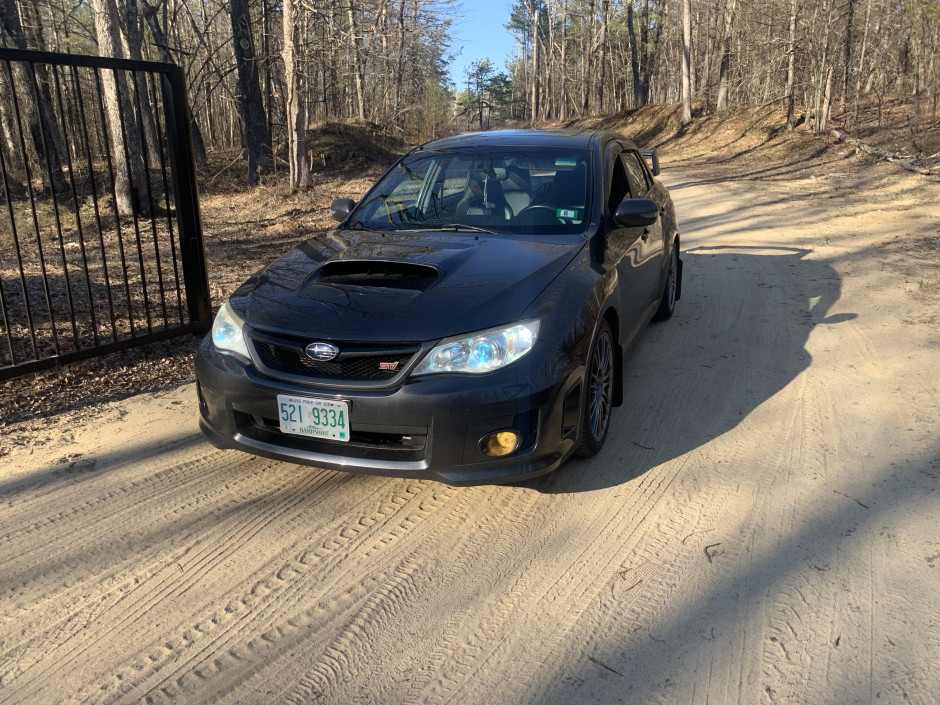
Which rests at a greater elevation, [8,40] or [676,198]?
[8,40]

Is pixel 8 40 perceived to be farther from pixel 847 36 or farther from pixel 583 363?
pixel 847 36

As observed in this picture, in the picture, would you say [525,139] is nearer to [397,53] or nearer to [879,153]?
[879,153]

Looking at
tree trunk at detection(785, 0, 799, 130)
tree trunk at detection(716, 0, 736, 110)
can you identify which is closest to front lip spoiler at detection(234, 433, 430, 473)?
tree trunk at detection(785, 0, 799, 130)

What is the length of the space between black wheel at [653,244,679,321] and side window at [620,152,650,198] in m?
0.79

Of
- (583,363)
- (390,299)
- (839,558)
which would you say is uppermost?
(390,299)

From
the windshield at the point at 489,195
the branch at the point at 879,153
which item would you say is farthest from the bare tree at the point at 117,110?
the branch at the point at 879,153

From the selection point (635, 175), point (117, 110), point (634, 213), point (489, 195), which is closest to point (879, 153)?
point (635, 175)

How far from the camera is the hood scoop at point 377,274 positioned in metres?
3.54

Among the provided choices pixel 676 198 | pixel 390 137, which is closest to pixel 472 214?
pixel 676 198

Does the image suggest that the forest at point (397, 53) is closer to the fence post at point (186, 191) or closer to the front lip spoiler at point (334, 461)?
the fence post at point (186, 191)

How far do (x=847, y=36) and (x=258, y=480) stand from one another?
84.4 ft

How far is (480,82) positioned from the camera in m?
115

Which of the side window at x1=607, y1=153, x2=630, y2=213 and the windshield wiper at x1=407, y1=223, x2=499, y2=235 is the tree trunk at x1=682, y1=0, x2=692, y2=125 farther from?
the windshield wiper at x1=407, y1=223, x2=499, y2=235

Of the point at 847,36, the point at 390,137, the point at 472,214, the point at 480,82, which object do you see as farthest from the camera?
the point at 480,82
